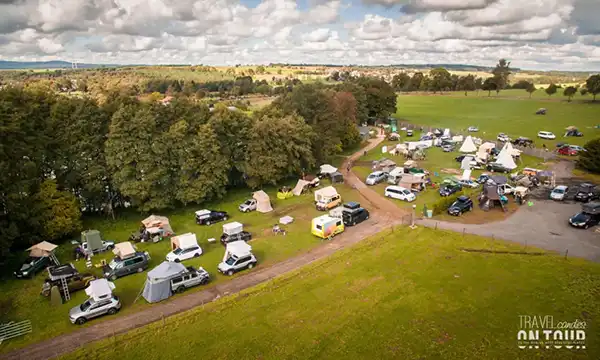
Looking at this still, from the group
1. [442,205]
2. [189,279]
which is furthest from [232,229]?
[442,205]

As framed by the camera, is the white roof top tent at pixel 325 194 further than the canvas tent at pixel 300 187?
No

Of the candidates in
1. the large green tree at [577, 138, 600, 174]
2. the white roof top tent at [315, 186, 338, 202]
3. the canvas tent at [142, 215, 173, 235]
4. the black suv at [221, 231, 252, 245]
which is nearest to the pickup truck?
the black suv at [221, 231, 252, 245]

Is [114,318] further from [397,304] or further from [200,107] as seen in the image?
[200,107]

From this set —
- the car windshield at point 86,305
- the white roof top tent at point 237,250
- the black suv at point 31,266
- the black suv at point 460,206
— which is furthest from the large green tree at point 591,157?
the black suv at point 31,266

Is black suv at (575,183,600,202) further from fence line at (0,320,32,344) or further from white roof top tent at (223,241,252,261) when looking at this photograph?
fence line at (0,320,32,344)

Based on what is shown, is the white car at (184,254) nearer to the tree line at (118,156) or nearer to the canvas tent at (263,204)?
the tree line at (118,156)

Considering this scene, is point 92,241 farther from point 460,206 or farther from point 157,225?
point 460,206

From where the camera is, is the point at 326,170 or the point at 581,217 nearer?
the point at 581,217
